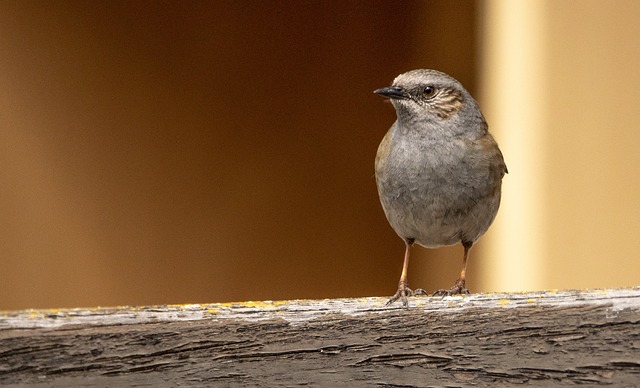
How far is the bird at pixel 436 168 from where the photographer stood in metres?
2.75

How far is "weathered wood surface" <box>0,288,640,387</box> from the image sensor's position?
1519 mm

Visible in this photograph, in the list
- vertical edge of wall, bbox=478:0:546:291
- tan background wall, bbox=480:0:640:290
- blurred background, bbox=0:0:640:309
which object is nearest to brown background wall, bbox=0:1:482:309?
blurred background, bbox=0:0:640:309

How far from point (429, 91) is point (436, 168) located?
35cm

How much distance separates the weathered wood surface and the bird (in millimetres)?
984

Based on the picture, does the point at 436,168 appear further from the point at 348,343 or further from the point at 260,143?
the point at 260,143

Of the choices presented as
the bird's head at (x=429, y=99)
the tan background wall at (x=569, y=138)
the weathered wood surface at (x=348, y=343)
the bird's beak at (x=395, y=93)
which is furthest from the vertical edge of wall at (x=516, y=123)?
the weathered wood surface at (x=348, y=343)

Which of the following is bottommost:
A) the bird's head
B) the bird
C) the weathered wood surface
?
the weathered wood surface

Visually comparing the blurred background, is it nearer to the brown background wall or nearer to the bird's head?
the brown background wall

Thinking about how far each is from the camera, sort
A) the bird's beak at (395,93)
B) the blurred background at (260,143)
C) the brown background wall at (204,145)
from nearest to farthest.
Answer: the bird's beak at (395,93) < the blurred background at (260,143) < the brown background wall at (204,145)

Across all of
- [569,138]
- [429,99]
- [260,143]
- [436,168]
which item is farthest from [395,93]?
[260,143]

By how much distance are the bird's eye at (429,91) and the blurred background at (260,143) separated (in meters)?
0.98

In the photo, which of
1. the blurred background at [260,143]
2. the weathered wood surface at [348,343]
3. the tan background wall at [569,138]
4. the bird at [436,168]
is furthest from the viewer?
the blurred background at [260,143]

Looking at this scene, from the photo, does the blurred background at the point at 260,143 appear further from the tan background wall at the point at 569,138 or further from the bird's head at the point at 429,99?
the bird's head at the point at 429,99

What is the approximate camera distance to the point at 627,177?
3527mm
